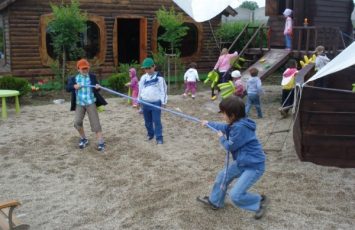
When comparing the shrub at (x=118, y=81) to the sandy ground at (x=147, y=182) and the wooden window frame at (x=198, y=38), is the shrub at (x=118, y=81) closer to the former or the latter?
the wooden window frame at (x=198, y=38)

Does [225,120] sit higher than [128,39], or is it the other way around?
[128,39]

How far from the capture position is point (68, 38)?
12.2 m

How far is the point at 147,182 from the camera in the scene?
17.5ft

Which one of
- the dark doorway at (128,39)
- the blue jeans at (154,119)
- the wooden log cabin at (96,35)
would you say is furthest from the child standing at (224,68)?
the dark doorway at (128,39)

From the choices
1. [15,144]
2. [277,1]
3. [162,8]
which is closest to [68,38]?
[162,8]

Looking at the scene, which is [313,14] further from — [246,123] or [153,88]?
[246,123]

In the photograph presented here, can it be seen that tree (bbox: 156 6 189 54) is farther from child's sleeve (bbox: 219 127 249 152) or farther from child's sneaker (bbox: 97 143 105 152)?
child's sleeve (bbox: 219 127 249 152)

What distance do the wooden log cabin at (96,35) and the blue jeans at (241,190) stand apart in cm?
1048

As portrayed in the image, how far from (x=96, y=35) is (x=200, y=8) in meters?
6.47

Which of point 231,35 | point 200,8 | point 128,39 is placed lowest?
point 128,39

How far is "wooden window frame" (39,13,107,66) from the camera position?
44.9 feet

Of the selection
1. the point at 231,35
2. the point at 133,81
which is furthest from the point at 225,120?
the point at 231,35

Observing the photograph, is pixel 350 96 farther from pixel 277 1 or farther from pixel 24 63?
pixel 24 63

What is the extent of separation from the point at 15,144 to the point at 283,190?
440cm
